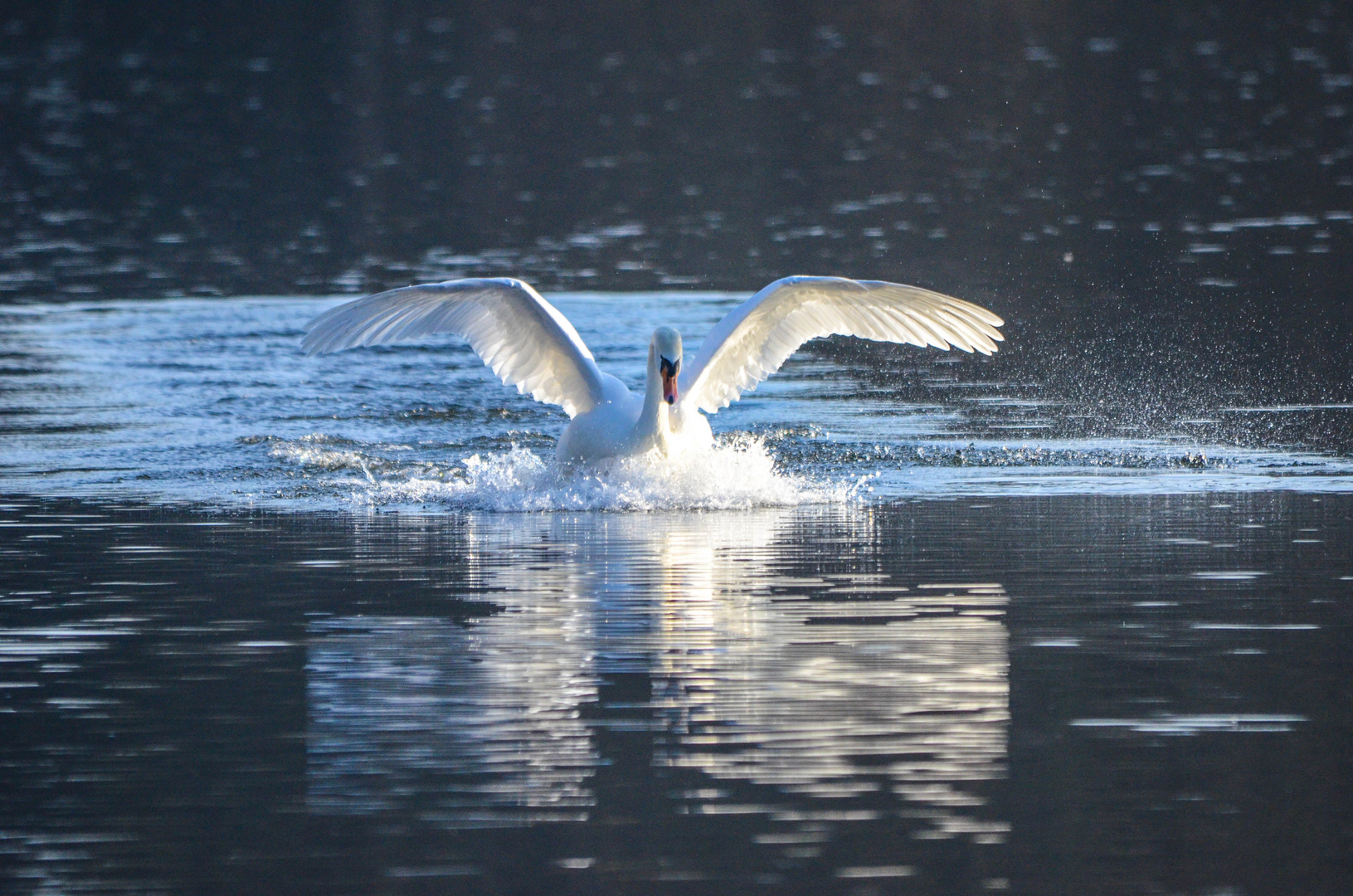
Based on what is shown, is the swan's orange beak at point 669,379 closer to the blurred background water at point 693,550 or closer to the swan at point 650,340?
the swan at point 650,340

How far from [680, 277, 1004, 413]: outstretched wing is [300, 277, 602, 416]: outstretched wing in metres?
0.80

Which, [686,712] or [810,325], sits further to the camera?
[810,325]

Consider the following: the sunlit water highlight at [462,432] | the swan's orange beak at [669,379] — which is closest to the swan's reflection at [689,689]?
the swan's orange beak at [669,379]

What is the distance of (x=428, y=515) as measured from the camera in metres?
12.7

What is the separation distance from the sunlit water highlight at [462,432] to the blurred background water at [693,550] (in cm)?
6

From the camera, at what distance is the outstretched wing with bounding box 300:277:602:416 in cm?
1367

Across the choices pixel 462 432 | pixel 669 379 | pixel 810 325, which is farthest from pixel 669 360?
pixel 462 432

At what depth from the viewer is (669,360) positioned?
504 inches

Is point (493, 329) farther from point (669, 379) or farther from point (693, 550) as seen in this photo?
point (693, 550)

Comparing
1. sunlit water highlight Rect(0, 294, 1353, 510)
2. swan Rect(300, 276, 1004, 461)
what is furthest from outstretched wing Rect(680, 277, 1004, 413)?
sunlit water highlight Rect(0, 294, 1353, 510)

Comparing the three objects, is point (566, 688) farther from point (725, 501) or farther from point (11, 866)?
point (725, 501)

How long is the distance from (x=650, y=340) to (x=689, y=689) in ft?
18.2

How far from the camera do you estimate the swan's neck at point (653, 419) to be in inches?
516

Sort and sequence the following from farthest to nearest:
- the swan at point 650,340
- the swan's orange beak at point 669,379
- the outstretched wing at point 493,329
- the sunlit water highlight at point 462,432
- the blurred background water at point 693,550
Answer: the outstretched wing at point 493,329, the swan at point 650,340, the sunlit water highlight at point 462,432, the swan's orange beak at point 669,379, the blurred background water at point 693,550
